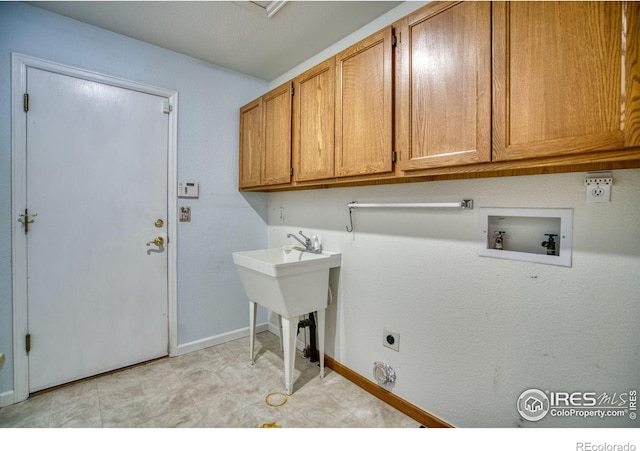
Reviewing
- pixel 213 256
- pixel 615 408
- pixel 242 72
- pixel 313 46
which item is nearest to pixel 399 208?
pixel 615 408

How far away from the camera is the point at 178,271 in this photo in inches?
98.5

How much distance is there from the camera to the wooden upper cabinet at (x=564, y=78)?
2.92 ft

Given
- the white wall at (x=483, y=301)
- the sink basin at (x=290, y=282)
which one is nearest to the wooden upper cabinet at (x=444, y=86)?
the white wall at (x=483, y=301)

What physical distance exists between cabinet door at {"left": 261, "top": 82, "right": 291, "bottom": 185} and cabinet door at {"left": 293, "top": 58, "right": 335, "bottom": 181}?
83mm

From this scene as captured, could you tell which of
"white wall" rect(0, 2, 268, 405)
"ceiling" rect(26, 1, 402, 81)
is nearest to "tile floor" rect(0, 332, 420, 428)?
"white wall" rect(0, 2, 268, 405)

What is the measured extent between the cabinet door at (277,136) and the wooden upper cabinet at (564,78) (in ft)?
4.62

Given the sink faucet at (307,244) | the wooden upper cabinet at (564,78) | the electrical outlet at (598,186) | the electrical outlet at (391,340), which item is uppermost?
the wooden upper cabinet at (564,78)

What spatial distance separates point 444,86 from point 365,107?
44 centimetres

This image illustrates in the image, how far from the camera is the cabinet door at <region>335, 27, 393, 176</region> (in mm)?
1524

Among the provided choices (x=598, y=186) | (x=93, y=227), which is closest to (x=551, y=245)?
(x=598, y=186)

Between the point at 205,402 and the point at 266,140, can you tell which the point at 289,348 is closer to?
the point at 205,402

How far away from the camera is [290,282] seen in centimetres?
190

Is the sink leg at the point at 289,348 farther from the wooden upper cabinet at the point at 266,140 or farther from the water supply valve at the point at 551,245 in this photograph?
the water supply valve at the point at 551,245

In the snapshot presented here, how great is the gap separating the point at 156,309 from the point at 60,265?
2.34ft
